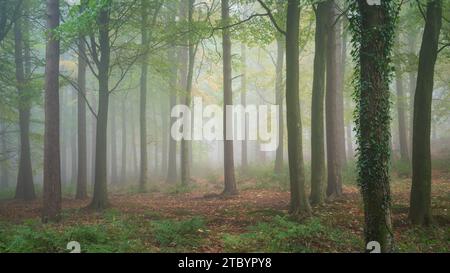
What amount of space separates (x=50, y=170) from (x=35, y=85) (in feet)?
25.0

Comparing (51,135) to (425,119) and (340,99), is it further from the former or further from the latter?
(340,99)

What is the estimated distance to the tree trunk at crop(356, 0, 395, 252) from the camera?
264 inches

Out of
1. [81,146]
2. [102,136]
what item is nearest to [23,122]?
[81,146]

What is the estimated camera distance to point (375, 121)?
6805 mm

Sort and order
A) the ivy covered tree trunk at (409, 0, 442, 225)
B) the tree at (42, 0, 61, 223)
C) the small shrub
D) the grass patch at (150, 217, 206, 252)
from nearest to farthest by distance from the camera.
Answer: the grass patch at (150, 217, 206, 252)
the small shrub
the ivy covered tree trunk at (409, 0, 442, 225)
the tree at (42, 0, 61, 223)

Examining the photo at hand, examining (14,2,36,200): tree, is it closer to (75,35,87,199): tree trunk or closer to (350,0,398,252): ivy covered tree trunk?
(75,35,87,199): tree trunk

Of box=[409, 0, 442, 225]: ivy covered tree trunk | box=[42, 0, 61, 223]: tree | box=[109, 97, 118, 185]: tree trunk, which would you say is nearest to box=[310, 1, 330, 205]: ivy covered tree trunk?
box=[409, 0, 442, 225]: ivy covered tree trunk

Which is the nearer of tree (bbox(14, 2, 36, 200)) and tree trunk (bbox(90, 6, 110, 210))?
tree trunk (bbox(90, 6, 110, 210))

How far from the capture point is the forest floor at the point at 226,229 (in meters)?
8.16

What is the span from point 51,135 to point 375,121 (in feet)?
31.2

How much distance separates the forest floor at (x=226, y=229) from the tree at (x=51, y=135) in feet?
2.05

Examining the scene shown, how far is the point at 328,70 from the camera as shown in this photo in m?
13.8

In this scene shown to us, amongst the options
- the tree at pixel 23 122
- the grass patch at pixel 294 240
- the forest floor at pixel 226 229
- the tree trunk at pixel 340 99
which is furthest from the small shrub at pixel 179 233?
the tree at pixel 23 122

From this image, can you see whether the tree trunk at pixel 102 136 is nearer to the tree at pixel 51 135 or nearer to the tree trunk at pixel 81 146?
the tree at pixel 51 135
